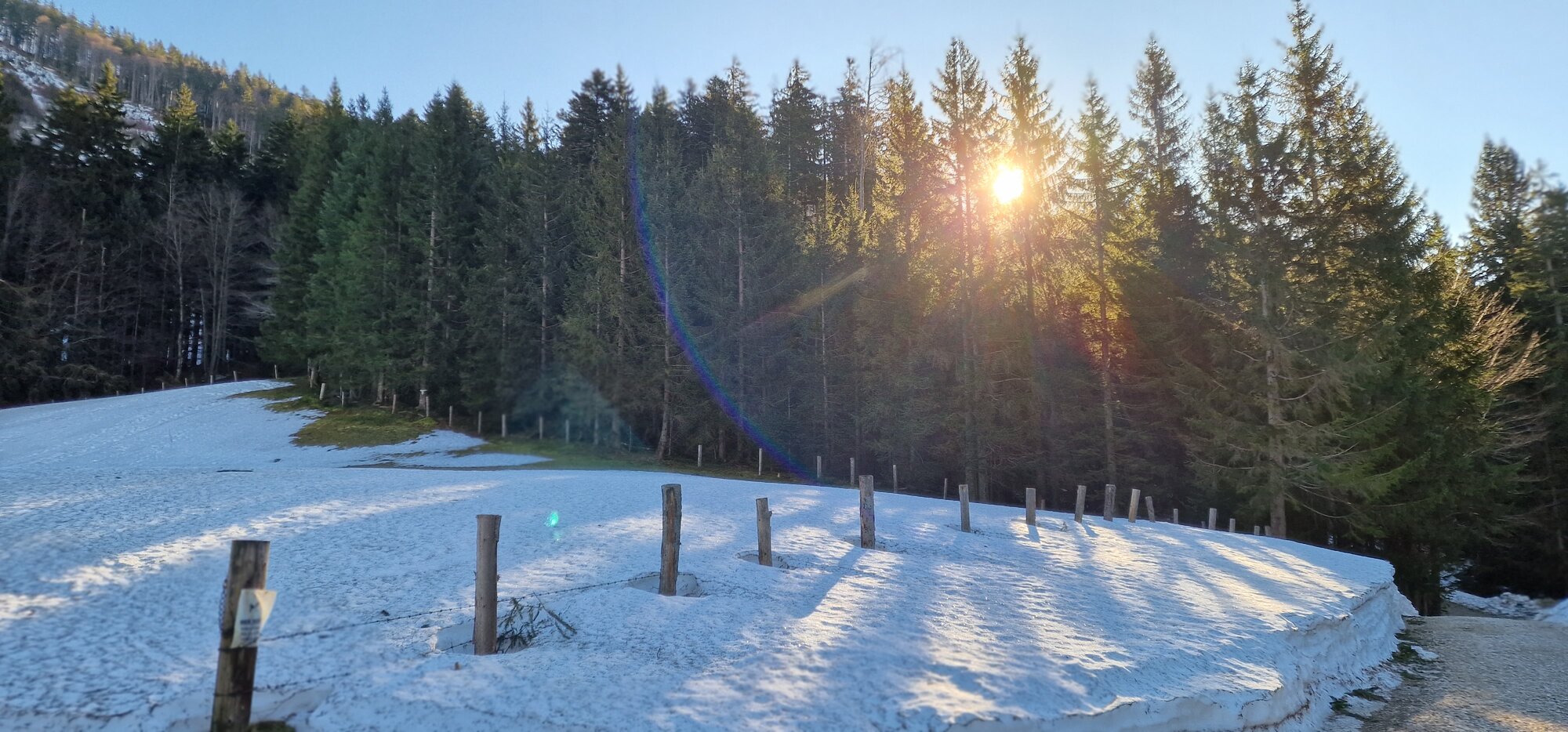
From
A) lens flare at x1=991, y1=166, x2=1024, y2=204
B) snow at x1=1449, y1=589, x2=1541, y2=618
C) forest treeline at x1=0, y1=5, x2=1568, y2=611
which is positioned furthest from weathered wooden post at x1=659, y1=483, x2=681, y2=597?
snow at x1=1449, y1=589, x2=1541, y2=618

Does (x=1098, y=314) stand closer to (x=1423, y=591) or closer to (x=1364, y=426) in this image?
(x=1364, y=426)

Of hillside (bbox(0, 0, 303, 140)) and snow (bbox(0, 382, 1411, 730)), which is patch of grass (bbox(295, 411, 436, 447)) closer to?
snow (bbox(0, 382, 1411, 730))

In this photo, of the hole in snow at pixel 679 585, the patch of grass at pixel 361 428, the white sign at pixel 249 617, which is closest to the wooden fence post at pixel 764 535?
the hole in snow at pixel 679 585

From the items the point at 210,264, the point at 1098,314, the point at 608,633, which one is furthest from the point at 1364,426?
the point at 210,264

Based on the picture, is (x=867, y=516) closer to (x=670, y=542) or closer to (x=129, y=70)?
(x=670, y=542)

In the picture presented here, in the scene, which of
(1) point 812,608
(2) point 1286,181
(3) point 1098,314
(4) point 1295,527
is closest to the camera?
(1) point 812,608

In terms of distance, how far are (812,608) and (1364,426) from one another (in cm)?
2055

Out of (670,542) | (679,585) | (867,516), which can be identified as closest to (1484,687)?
(867,516)

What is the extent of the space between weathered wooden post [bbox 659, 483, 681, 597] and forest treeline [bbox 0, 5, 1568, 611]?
19621mm

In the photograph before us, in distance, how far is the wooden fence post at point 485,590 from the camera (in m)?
6.25

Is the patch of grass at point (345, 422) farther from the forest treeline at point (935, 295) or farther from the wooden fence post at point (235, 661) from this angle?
the wooden fence post at point (235, 661)

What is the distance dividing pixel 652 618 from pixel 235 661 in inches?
139

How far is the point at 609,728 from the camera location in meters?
4.88

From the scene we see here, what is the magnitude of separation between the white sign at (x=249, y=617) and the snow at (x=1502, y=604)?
1251 inches
